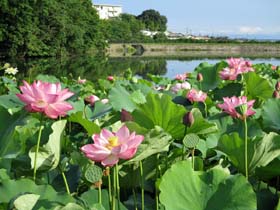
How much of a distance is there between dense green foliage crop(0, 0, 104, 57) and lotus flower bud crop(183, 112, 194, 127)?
2854 cm

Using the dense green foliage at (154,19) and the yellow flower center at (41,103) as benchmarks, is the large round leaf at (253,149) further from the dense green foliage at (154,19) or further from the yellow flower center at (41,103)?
the dense green foliage at (154,19)

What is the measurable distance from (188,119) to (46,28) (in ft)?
106

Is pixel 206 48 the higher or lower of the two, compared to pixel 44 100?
lower

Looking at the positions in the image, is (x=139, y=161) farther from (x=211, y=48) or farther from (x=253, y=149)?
(x=211, y=48)

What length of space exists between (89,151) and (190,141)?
244mm

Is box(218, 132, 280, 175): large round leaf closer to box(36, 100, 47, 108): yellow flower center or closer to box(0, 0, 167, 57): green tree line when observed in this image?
box(36, 100, 47, 108): yellow flower center

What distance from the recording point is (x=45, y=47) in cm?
3094

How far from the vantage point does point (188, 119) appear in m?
0.94

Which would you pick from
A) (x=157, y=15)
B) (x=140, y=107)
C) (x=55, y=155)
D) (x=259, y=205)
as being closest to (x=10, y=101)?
(x=140, y=107)

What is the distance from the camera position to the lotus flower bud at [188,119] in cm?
93

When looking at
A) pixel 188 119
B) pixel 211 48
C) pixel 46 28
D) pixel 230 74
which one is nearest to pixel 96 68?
pixel 46 28

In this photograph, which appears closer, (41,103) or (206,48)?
(41,103)

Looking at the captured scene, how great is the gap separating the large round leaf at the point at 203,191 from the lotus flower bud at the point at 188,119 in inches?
7.3

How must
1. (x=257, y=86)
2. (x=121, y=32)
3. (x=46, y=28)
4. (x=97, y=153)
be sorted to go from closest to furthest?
(x=97, y=153)
(x=257, y=86)
(x=46, y=28)
(x=121, y=32)
